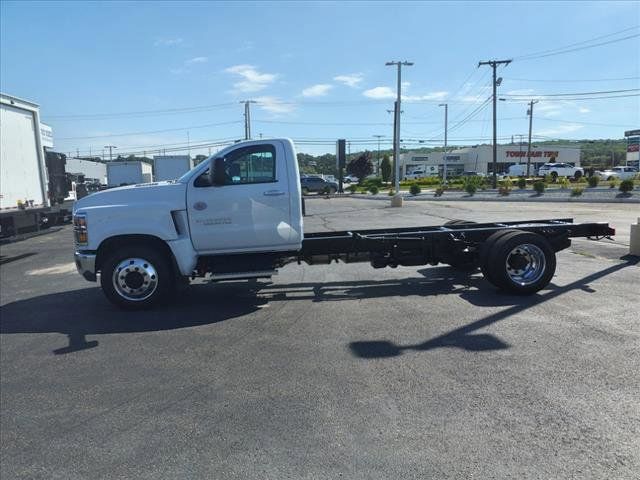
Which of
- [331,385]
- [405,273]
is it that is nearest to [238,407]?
[331,385]

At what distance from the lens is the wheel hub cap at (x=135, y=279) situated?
6973 mm

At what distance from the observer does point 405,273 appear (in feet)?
30.6

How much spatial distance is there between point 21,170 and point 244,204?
9.79 m

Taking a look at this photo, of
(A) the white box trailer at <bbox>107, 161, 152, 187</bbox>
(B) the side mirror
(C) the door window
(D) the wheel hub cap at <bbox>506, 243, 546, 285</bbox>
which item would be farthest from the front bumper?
(A) the white box trailer at <bbox>107, 161, 152, 187</bbox>

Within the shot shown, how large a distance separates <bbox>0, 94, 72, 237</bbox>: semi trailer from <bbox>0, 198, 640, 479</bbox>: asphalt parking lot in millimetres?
6357

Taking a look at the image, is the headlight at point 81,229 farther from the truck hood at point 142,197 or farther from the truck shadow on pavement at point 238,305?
the truck shadow on pavement at point 238,305

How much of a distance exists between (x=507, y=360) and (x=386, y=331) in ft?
4.73

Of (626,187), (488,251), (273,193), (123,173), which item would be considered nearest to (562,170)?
(626,187)

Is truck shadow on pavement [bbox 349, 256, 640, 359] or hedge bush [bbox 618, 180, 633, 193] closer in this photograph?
truck shadow on pavement [bbox 349, 256, 640, 359]

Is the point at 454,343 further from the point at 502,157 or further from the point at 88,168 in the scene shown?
the point at 502,157

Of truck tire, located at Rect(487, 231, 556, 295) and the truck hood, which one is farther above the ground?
the truck hood

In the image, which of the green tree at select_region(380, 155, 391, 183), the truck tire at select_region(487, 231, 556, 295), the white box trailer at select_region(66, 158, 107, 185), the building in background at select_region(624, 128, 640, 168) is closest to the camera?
the truck tire at select_region(487, 231, 556, 295)

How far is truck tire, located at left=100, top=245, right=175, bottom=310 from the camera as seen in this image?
6.96 metres

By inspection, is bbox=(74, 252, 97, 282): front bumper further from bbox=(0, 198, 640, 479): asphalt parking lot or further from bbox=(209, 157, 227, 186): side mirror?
bbox=(209, 157, 227, 186): side mirror
